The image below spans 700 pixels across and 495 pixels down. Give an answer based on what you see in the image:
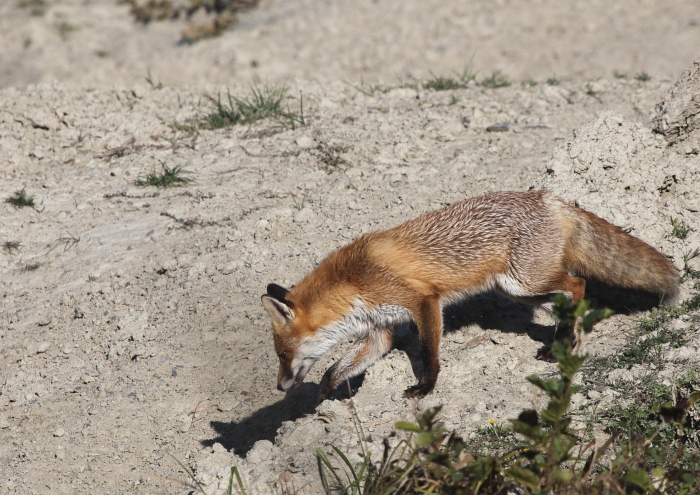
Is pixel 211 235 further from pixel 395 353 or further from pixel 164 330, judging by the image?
pixel 395 353

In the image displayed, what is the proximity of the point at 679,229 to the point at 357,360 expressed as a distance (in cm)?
291

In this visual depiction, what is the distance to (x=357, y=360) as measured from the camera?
16.5ft

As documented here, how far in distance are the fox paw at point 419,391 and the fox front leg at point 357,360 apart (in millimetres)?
603

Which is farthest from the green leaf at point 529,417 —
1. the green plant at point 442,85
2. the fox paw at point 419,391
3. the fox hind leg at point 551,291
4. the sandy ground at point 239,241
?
the green plant at point 442,85

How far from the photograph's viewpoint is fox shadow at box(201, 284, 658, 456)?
4723mm

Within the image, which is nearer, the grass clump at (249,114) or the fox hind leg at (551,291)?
the fox hind leg at (551,291)

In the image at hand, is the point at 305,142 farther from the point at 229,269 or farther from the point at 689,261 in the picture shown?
the point at 689,261

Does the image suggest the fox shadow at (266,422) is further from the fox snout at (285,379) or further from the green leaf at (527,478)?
the green leaf at (527,478)

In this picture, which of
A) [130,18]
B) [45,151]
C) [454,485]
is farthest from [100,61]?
[454,485]

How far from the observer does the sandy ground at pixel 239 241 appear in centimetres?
445

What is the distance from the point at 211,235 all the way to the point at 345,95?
10.3 feet

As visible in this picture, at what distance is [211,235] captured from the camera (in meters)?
6.10

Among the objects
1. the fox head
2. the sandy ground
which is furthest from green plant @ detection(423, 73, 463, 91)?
the fox head

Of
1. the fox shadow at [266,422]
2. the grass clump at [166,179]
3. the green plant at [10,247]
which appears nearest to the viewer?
the fox shadow at [266,422]
